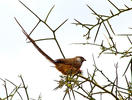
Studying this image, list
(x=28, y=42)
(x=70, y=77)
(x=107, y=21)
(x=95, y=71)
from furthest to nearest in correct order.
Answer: (x=107, y=21) < (x=95, y=71) < (x=70, y=77) < (x=28, y=42)

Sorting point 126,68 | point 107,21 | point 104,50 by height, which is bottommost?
point 126,68

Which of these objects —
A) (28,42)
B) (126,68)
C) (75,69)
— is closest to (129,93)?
(126,68)

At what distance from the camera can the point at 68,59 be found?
7.98 feet

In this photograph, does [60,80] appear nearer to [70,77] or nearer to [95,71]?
[70,77]

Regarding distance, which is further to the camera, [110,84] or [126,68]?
[110,84]

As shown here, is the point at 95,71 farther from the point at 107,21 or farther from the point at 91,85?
the point at 107,21

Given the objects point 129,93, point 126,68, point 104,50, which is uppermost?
point 104,50

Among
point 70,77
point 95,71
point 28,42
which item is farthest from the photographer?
point 95,71

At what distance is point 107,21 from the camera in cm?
270

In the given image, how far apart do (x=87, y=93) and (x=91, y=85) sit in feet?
0.31

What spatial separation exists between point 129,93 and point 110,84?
0.23 meters

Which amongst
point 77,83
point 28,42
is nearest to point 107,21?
point 77,83

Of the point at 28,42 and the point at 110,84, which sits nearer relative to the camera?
the point at 28,42

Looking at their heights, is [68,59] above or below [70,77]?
above
